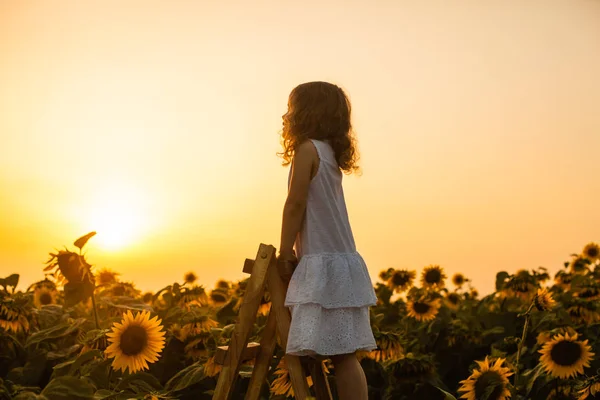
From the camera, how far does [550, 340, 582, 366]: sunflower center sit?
540 centimetres

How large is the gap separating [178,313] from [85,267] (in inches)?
48.6

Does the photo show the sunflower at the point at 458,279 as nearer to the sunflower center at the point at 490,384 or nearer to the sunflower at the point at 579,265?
the sunflower at the point at 579,265

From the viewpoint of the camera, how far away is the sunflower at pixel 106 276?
21.6 feet

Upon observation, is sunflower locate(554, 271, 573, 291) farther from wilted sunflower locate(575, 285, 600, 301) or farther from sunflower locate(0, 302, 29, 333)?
sunflower locate(0, 302, 29, 333)

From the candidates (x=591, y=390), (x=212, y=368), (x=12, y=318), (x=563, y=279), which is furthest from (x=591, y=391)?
(x=563, y=279)

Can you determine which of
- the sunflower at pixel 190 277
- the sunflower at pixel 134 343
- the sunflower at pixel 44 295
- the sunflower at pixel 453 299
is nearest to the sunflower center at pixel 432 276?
the sunflower at pixel 453 299

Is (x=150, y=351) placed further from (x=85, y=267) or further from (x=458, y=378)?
(x=458, y=378)

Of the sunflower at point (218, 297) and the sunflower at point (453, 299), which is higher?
the sunflower at point (453, 299)

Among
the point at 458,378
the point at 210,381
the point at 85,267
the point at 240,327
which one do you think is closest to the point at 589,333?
the point at 458,378

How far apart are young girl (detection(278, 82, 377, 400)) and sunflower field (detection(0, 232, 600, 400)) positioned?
56 centimetres

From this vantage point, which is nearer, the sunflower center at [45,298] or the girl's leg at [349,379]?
the girl's leg at [349,379]

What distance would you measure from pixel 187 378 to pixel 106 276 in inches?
84.9

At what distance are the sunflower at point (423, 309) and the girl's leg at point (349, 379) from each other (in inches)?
130

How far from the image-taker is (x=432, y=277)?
853 cm
